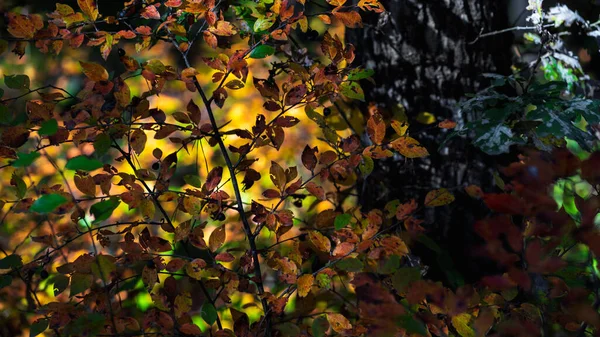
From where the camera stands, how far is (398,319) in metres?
1.07

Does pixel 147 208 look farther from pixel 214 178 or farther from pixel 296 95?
pixel 296 95

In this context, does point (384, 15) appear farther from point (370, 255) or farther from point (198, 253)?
point (198, 253)

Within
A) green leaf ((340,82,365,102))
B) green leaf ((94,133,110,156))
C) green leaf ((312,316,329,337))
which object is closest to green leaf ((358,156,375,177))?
green leaf ((340,82,365,102))

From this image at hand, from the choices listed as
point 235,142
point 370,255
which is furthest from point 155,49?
point 370,255

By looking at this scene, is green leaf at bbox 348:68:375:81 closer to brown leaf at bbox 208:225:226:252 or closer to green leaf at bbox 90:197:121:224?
brown leaf at bbox 208:225:226:252

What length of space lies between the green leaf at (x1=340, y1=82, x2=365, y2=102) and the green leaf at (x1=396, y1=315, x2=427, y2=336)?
592 millimetres

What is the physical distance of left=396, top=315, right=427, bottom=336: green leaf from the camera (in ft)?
3.40

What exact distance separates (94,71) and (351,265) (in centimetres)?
69

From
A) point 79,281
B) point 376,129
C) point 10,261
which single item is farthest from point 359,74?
point 10,261

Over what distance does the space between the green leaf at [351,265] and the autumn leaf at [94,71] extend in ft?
2.15

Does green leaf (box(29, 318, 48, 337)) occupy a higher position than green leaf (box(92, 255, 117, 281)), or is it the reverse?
green leaf (box(92, 255, 117, 281))

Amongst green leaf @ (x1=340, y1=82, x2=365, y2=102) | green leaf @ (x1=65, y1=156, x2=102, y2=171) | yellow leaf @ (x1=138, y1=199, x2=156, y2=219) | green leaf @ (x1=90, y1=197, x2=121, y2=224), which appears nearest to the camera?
green leaf @ (x1=65, y1=156, x2=102, y2=171)

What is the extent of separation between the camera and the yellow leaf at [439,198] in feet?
5.02

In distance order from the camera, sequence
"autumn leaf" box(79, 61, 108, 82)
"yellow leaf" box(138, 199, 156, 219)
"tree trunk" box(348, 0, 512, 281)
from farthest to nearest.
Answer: "tree trunk" box(348, 0, 512, 281), "yellow leaf" box(138, 199, 156, 219), "autumn leaf" box(79, 61, 108, 82)
